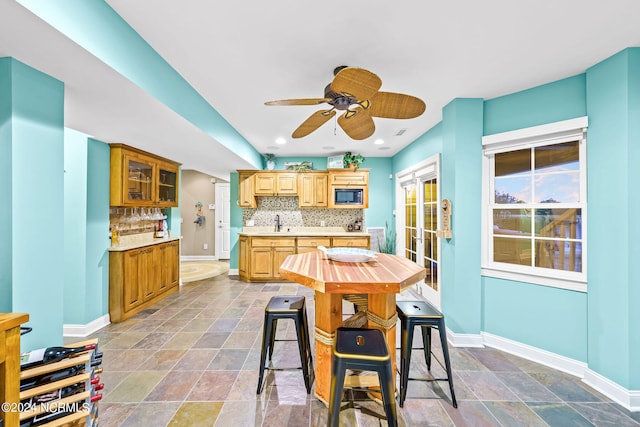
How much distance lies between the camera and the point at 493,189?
2713 mm

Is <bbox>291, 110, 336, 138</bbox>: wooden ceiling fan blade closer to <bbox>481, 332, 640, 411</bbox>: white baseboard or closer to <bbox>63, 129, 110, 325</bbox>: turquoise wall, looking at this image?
<bbox>63, 129, 110, 325</bbox>: turquoise wall

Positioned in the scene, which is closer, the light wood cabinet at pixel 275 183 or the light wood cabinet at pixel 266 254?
the light wood cabinet at pixel 266 254

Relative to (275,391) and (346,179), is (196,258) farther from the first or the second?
(275,391)

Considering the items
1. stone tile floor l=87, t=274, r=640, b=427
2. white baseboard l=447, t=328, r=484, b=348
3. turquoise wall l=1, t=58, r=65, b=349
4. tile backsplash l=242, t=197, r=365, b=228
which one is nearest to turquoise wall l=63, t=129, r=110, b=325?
stone tile floor l=87, t=274, r=640, b=427

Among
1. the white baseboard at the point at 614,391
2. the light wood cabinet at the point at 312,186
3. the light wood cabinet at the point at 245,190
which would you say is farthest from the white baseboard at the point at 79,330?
the white baseboard at the point at 614,391

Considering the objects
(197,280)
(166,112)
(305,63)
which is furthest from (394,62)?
(197,280)

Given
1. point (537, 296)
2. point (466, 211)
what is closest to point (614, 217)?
point (537, 296)

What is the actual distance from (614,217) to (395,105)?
6.20 ft

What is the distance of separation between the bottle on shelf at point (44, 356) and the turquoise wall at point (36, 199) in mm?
284

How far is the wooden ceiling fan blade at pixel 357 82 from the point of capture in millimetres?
1334

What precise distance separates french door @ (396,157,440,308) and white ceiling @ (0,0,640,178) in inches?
50.7

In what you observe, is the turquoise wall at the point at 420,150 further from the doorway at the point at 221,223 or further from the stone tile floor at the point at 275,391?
the doorway at the point at 221,223

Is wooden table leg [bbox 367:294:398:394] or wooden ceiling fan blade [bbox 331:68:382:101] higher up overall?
wooden ceiling fan blade [bbox 331:68:382:101]

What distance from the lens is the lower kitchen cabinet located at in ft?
10.3
